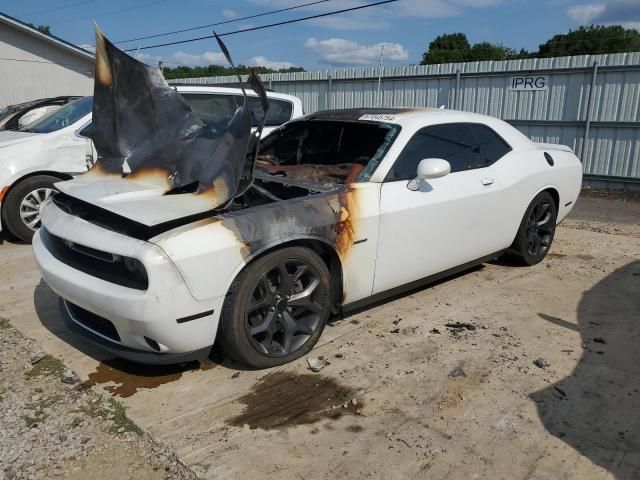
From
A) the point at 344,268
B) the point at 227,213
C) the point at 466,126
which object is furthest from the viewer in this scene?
the point at 466,126

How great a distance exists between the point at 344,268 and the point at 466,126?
2.00 meters

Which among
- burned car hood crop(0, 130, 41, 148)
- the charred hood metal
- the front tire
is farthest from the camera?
burned car hood crop(0, 130, 41, 148)

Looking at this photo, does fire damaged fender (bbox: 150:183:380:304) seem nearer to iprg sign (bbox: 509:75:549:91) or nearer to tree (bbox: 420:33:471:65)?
iprg sign (bbox: 509:75:549:91)

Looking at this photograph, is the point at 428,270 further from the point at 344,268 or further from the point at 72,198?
the point at 72,198

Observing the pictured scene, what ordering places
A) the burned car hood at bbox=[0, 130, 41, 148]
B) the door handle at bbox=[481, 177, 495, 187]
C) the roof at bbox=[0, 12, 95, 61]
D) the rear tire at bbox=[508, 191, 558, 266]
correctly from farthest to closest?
the roof at bbox=[0, 12, 95, 61] → the burned car hood at bbox=[0, 130, 41, 148] → the rear tire at bbox=[508, 191, 558, 266] → the door handle at bbox=[481, 177, 495, 187]

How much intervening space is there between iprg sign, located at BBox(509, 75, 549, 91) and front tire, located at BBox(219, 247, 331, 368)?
10185 mm

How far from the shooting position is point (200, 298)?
2895mm

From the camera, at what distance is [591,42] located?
45969 millimetres

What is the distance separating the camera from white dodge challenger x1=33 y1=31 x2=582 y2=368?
114 inches

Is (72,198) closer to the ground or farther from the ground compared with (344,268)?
farther from the ground

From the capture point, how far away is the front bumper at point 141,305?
277 centimetres

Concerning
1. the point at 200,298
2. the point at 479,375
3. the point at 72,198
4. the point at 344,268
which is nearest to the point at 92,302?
the point at 200,298

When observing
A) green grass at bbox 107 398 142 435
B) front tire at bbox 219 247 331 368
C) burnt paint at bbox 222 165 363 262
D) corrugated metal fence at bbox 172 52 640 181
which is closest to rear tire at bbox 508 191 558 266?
burnt paint at bbox 222 165 363 262

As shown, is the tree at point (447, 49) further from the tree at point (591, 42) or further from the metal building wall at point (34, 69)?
the metal building wall at point (34, 69)
